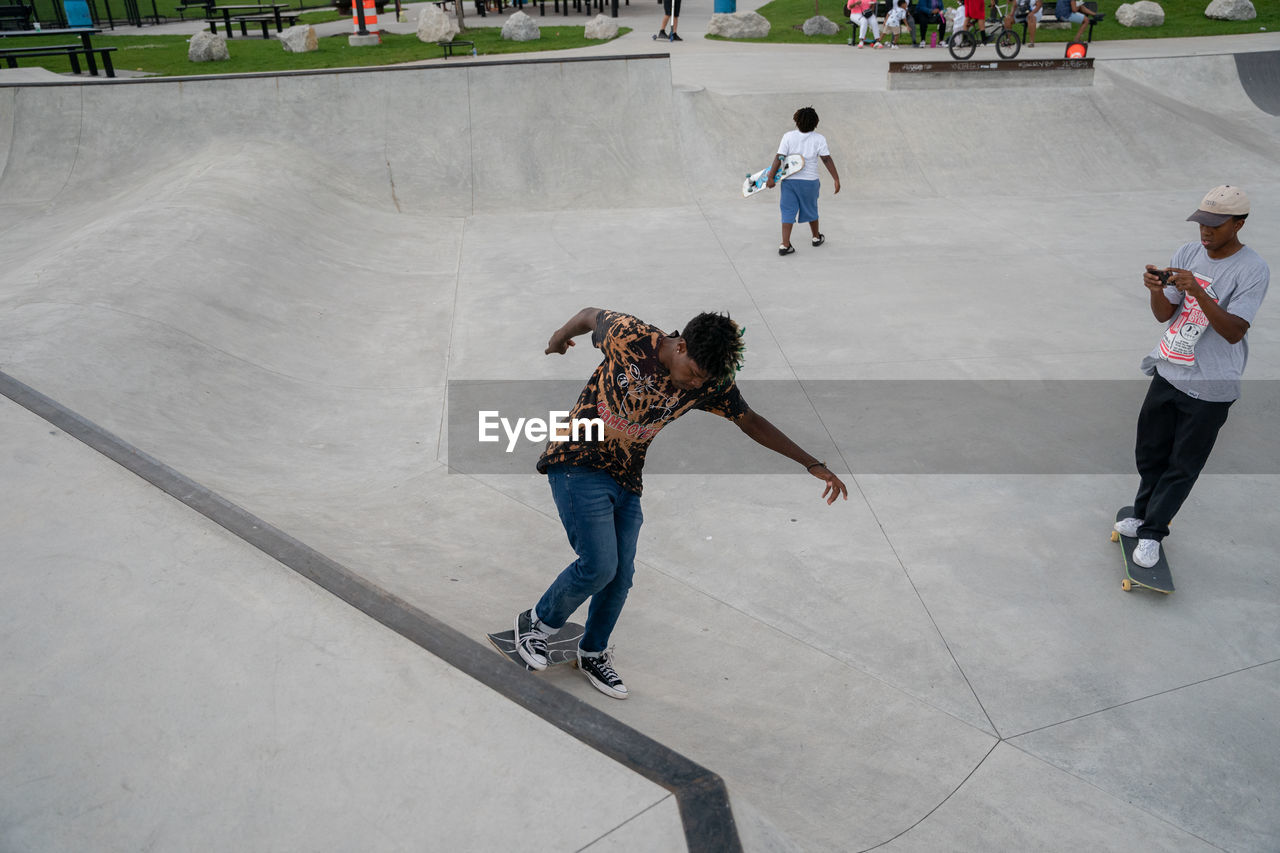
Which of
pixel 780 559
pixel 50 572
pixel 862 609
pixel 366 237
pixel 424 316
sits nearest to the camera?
pixel 50 572

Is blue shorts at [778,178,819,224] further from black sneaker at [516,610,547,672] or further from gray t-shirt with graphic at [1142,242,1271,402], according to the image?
black sneaker at [516,610,547,672]

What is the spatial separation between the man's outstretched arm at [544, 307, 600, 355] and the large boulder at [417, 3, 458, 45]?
17.7 meters

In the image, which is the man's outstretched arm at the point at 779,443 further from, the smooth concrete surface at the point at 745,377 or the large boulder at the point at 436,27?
the large boulder at the point at 436,27

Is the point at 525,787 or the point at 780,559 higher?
the point at 525,787

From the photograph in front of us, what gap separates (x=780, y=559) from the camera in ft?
14.5

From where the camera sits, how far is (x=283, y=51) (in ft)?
60.4

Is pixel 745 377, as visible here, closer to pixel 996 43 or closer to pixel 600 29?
pixel 996 43

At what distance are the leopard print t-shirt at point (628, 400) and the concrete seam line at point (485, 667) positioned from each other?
0.73 m

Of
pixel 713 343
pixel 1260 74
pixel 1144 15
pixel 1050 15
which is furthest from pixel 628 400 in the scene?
pixel 1050 15

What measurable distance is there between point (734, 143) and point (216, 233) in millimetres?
6613

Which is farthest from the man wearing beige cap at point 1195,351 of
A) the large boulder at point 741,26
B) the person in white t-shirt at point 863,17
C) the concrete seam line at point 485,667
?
the large boulder at point 741,26

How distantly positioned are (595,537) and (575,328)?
0.89m

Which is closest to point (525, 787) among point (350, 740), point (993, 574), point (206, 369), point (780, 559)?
point (350, 740)

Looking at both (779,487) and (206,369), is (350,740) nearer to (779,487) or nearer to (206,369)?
(779,487)
